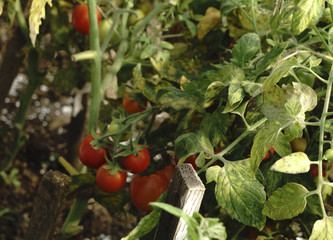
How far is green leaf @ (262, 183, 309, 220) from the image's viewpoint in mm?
516

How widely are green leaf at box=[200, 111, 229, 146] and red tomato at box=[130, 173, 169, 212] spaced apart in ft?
0.59

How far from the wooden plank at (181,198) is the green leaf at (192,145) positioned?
0.24 ft

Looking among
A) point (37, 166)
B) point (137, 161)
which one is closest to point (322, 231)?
point (137, 161)

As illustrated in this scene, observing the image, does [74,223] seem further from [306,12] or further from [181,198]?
[306,12]

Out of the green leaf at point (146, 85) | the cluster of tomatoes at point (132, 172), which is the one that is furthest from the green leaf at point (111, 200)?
the green leaf at point (146, 85)

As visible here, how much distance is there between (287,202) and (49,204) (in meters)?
0.52

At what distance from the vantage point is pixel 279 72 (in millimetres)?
510

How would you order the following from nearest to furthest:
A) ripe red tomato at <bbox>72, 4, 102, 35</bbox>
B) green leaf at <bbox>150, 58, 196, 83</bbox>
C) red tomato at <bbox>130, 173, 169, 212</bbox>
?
red tomato at <bbox>130, 173, 169, 212</bbox>
green leaf at <bbox>150, 58, 196, 83</bbox>
ripe red tomato at <bbox>72, 4, 102, 35</bbox>

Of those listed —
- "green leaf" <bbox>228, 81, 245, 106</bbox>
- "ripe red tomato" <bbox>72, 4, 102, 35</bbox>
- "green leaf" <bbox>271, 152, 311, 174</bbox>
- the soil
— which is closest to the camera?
"green leaf" <bbox>271, 152, 311, 174</bbox>

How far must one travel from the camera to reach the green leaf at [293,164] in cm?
47

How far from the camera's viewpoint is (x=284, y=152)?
0.62 meters

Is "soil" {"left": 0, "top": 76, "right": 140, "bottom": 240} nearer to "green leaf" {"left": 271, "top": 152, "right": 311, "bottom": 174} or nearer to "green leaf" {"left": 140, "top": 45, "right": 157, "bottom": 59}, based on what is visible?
"green leaf" {"left": 140, "top": 45, "right": 157, "bottom": 59}

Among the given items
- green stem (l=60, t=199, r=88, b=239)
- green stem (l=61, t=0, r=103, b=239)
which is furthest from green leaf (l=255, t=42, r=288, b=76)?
green stem (l=60, t=199, r=88, b=239)

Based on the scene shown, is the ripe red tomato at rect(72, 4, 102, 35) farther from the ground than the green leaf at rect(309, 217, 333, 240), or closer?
farther from the ground
